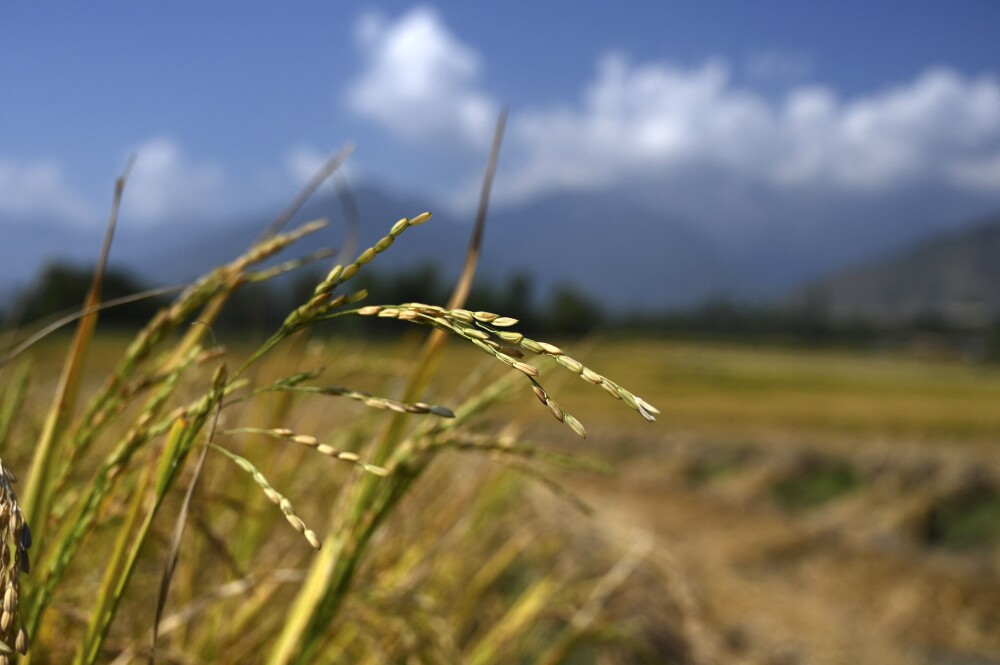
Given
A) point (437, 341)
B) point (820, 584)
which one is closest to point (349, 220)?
point (437, 341)

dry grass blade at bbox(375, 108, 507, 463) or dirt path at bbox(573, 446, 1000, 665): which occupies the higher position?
dry grass blade at bbox(375, 108, 507, 463)

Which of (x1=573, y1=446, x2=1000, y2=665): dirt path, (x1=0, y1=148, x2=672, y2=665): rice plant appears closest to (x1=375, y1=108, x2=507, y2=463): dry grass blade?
(x1=0, y1=148, x2=672, y2=665): rice plant

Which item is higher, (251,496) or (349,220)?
(349,220)

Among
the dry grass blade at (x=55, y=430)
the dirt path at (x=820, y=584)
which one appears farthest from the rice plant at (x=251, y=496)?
the dirt path at (x=820, y=584)

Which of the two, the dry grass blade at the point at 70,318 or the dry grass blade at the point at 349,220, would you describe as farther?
the dry grass blade at the point at 349,220

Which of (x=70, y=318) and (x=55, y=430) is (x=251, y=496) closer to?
(x=55, y=430)

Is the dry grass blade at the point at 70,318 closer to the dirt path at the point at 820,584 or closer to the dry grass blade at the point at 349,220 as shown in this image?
the dry grass blade at the point at 349,220

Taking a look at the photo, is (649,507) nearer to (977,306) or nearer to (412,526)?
(412,526)

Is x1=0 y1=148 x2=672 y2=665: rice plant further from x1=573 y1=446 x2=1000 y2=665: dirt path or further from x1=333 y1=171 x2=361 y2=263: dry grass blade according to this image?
x1=573 y1=446 x2=1000 y2=665: dirt path

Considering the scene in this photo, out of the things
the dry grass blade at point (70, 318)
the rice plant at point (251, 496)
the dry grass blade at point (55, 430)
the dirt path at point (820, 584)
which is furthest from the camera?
the dirt path at point (820, 584)

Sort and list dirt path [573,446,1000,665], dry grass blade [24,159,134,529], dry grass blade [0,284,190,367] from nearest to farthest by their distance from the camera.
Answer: dry grass blade [0,284,190,367] → dry grass blade [24,159,134,529] → dirt path [573,446,1000,665]

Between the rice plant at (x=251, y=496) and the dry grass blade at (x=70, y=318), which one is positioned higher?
the dry grass blade at (x=70, y=318)

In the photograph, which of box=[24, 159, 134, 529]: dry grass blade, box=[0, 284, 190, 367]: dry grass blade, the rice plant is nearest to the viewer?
the rice plant

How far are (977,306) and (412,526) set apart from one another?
673 ft
